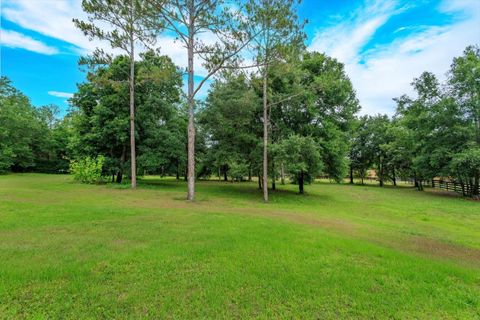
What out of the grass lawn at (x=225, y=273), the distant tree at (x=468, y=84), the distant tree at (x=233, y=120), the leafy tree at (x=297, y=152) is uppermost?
the distant tree at (x=468, y=84)

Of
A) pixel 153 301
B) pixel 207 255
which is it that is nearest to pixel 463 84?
pixel 207 255

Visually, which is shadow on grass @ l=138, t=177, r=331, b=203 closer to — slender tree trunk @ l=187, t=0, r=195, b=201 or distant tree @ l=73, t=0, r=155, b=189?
slender tree trunk @ l=187, t=0, r=195, b=201

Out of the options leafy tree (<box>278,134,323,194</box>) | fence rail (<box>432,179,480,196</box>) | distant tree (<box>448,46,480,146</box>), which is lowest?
fence rail (<box>432,179,480,196</box>)

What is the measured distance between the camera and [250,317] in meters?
2.73

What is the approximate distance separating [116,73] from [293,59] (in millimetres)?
15413

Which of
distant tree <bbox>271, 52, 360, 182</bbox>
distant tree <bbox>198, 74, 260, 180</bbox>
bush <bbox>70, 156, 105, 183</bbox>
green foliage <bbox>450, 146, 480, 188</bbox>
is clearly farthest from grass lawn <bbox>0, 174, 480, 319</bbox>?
green foliage <bbox>450, 146, 480, 188</bbox>

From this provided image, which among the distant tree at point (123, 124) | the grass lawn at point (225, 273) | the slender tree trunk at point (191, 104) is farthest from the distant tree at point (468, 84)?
the distant tree at point (123, 124)

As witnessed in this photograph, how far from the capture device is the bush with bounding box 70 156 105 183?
770 inches

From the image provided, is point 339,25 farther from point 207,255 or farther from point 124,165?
point 124,165

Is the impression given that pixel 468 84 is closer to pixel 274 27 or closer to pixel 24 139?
pixel 274 27

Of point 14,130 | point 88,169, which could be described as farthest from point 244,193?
point 14,130

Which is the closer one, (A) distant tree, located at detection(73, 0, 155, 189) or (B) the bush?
(A) distant tree, located at detection(73, 0, 155, 189)

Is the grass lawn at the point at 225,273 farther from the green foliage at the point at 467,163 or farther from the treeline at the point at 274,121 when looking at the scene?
the green foliage at the point at 467,163

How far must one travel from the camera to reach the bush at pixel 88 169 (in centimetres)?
1956
